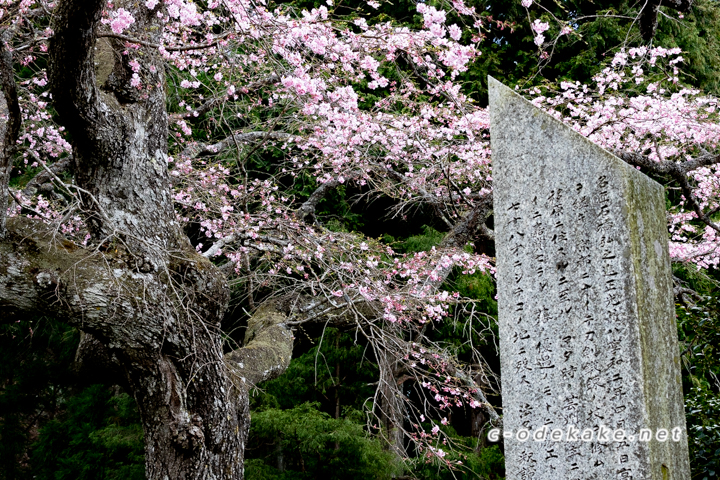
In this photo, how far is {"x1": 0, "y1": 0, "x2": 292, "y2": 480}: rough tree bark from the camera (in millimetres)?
3197

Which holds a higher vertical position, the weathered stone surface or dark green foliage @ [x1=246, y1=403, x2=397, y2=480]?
the weathered stone surface

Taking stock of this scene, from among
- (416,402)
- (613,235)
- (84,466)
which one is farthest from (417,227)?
(613,235)

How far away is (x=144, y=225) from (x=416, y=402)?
632cm

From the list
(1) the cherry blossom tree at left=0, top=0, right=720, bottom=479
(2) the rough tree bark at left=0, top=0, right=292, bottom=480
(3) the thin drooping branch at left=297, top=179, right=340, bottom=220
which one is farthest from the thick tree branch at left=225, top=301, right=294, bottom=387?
(3) the thin drooping branch at left=297, top=179, right=340, bottom=220

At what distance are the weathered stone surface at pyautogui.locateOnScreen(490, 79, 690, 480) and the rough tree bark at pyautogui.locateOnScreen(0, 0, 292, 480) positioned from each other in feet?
5.78

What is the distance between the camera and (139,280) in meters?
3.39

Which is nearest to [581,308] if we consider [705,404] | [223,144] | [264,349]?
[705,404]

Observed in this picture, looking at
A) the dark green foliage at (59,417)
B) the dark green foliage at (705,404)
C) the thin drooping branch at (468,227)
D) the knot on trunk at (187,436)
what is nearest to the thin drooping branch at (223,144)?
the thin drooping branch at (468,227)

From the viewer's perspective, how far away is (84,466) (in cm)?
577

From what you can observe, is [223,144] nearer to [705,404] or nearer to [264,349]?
[264,349]

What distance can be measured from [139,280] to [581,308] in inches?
94.7

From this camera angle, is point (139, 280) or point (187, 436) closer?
point (139, 280)

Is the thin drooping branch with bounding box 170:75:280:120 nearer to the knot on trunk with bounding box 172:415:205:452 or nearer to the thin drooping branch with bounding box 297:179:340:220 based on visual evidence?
the thin drooping branch with bounding box 297:179:340:220

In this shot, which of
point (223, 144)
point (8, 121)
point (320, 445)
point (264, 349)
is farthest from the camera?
point (223, 144)
